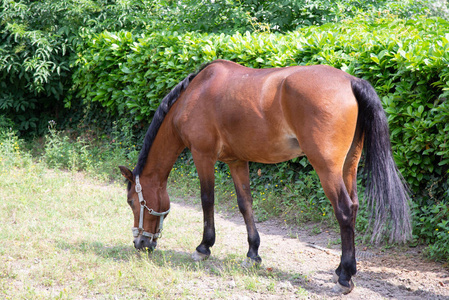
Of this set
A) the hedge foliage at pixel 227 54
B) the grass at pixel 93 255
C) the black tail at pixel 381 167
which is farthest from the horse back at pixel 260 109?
the hedge foliage at pixel 227 54

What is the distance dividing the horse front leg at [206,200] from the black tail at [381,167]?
149cm

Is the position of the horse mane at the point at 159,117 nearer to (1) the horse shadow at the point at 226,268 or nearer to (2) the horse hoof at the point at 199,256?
(1) the horse shadow at the point at 226,268

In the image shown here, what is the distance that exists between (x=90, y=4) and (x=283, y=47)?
5.02 metres

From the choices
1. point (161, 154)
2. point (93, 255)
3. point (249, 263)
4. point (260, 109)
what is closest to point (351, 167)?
point (260, 109)

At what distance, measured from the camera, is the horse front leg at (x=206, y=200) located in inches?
170

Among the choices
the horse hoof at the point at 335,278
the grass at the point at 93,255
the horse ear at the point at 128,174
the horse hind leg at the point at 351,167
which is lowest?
the grass at the point at 93,255

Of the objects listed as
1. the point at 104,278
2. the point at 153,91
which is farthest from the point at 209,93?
the point at 153,91

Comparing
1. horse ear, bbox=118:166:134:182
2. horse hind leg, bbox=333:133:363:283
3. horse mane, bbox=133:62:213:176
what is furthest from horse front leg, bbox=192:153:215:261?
horse hind leg, bbox=333:133:363:283

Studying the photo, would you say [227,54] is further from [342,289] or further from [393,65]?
[342,289]

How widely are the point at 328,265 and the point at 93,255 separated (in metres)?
2.39

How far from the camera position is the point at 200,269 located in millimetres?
4246

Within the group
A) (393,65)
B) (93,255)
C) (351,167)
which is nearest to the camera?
(351,167)

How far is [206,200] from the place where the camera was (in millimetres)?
4367

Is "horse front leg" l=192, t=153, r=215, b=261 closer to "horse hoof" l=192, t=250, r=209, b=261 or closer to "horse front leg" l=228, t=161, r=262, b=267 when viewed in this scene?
"horse hoof" l=192, t=250, r=209, b=261
